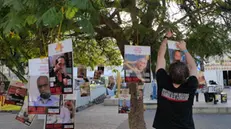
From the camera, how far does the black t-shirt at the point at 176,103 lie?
3.06m

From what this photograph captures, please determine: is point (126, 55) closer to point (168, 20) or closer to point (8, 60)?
point (168, 20)

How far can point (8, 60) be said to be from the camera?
649 cm

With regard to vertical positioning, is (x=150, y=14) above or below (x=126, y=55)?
above

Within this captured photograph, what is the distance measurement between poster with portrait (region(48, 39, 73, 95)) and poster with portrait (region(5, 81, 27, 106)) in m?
1.64

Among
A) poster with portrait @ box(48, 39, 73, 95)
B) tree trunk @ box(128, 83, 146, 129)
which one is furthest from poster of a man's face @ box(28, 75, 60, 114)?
tree trunk @ box(128, 83, 146, 129)

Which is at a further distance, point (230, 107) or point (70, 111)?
point (230, 107)

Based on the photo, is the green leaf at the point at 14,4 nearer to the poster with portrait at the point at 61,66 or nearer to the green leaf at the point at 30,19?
the green leaf at the point at 30,19

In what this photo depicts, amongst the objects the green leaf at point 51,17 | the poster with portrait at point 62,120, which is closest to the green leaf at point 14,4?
the green leaf at point 51,17

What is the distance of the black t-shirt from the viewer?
3064 millimetres

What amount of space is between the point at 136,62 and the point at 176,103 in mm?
1193

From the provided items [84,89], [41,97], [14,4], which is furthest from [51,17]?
[84,89]

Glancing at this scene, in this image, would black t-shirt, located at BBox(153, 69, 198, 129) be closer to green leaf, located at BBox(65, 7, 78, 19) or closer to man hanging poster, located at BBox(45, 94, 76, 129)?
green leaf, located at BBox(65, 7, 78, 19)

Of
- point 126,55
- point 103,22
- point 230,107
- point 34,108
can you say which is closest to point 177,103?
point 126,55

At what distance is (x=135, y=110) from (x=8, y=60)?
8.96ft
